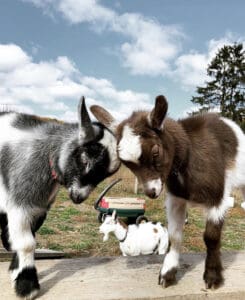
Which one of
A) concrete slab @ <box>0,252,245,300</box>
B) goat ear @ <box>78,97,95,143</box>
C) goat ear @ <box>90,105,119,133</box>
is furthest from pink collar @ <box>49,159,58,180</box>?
concrete slab @ <box>0,252,245,300</box>

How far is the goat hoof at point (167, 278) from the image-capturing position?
8.90 ft

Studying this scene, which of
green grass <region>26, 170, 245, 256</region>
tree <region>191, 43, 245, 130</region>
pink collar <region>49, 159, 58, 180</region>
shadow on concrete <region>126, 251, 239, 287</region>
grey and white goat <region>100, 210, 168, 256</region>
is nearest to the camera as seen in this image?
pink collar <region>49, 159, 58, 180</region>

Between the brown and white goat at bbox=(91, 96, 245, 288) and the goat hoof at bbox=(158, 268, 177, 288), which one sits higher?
the brown and white goat at bbox=(91, 96, 245, 288)

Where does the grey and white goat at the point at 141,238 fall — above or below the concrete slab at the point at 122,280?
below

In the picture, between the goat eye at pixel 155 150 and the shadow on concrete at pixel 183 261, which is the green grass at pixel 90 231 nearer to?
the shadow on concrete at pixel 183 261

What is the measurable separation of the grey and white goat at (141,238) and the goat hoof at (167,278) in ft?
9.43

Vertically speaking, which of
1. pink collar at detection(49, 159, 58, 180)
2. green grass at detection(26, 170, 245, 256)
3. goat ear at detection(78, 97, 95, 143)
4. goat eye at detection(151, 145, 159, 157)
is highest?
goat ear at detection(78, 97, 95, 143)

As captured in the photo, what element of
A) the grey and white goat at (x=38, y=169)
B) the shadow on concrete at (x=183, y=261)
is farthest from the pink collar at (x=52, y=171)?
the shadow on concrete at (x=183, y=261)

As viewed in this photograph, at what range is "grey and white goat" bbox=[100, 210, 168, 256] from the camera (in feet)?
18.8

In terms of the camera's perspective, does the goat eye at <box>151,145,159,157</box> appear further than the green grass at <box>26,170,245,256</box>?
No

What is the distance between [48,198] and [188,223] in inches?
272

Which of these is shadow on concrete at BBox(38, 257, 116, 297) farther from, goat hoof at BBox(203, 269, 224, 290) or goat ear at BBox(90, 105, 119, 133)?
goat ear at BBox(90, 105, 119, 133)

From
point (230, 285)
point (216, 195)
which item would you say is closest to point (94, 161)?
point (216, 195)

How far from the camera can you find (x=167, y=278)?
272 cm
